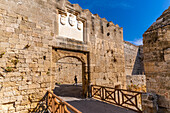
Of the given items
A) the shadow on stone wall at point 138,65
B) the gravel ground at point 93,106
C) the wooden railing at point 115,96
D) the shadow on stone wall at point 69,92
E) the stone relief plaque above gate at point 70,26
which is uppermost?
the stone relief plaque above gate at point 70,26

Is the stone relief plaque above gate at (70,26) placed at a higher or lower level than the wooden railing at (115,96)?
higher

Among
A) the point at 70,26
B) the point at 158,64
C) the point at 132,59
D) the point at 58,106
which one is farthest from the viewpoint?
the point at 132,59

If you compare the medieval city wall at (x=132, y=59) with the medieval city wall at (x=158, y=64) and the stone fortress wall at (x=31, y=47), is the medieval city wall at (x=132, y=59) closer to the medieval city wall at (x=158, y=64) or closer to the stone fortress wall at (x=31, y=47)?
the stone fortress wall at (x=31, y=47)

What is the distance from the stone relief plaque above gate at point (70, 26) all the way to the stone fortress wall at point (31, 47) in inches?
6.9

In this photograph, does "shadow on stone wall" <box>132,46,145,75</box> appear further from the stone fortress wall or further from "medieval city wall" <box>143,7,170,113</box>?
"medieval city wall" <box>143,7,170,113</box>

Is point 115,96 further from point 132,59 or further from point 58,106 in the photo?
point 132,59

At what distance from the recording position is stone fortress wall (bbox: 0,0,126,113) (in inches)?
170

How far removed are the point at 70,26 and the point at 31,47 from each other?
102 inches

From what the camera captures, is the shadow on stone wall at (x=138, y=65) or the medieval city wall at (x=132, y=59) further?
the shadow on stone wall at (x=138, y=65)

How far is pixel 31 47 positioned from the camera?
498 centimetres

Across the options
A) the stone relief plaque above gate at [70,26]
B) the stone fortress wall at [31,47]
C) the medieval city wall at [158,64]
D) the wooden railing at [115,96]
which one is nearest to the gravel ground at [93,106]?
the wooden railing at [115,96]

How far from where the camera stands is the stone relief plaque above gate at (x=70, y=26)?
614 centimetres

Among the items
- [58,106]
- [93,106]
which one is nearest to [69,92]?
[93,106]

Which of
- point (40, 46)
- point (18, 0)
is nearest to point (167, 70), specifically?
point (40, 46)
